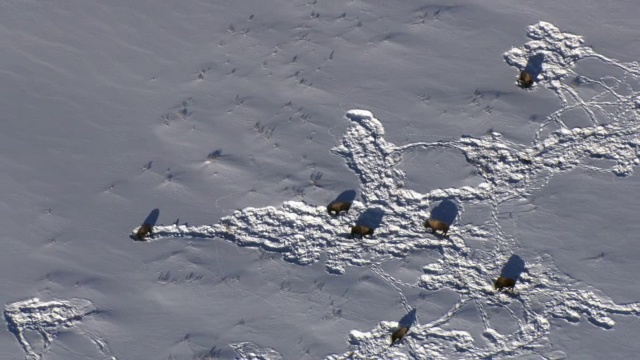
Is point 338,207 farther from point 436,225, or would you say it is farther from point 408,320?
point 408,320

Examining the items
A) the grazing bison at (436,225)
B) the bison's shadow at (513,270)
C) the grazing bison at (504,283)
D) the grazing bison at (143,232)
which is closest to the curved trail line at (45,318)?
the grazing bison at (143,232)

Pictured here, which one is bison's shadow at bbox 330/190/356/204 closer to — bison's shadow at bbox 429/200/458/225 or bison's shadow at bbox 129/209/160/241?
bison's shadow at bbox 429/200/458/225

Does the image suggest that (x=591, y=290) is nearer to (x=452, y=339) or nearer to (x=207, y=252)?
(x=452, y=339)

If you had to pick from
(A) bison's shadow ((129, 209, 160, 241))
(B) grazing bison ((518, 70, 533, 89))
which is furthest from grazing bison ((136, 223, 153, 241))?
(B) grazing bison ((518, 70, 533, 89))

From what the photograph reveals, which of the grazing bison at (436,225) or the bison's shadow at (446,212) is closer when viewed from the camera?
the grazing bison at (436,225)

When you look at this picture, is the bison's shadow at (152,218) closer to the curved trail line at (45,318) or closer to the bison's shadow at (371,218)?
the curved trail line at (45,318)

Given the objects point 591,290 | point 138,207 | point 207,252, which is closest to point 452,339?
point 591,290
